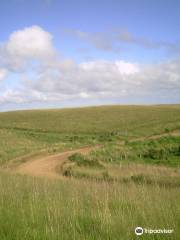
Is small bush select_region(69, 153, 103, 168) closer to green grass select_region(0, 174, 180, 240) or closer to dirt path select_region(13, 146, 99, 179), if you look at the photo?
dirt path select_region(13, 146, 99, 179)

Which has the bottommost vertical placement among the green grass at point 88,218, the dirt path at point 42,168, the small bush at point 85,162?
the dirt path at point 42,168

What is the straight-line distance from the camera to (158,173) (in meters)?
13.3

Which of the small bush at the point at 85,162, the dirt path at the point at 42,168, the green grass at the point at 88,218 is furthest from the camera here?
the small bush at the point at 85,162

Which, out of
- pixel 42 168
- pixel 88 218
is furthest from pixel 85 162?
pixel 88 218

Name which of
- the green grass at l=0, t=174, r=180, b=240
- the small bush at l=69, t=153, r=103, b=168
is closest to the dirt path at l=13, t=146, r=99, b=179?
the small bush at l=69, t=153, r=103, b=168

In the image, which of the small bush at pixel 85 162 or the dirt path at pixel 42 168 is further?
the small bush at pixel 85 162

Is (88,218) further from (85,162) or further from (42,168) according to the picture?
(42,168)

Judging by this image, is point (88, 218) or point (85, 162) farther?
point (85, 162)

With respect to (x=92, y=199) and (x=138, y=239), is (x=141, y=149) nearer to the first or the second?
(x=92, y=199)

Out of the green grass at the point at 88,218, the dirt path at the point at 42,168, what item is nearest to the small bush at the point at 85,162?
the dirt path at the point at 42,168

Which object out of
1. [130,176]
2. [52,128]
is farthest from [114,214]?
[52,128]

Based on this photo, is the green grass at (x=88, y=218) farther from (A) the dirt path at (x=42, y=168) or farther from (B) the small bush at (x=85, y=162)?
(B) the small bush at (x=85, y=162)

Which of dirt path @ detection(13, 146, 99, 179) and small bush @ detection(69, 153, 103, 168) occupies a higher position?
small bush @ detection(69, 153, 103, 168)

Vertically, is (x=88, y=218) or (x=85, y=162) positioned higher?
(x=88, y=218)
